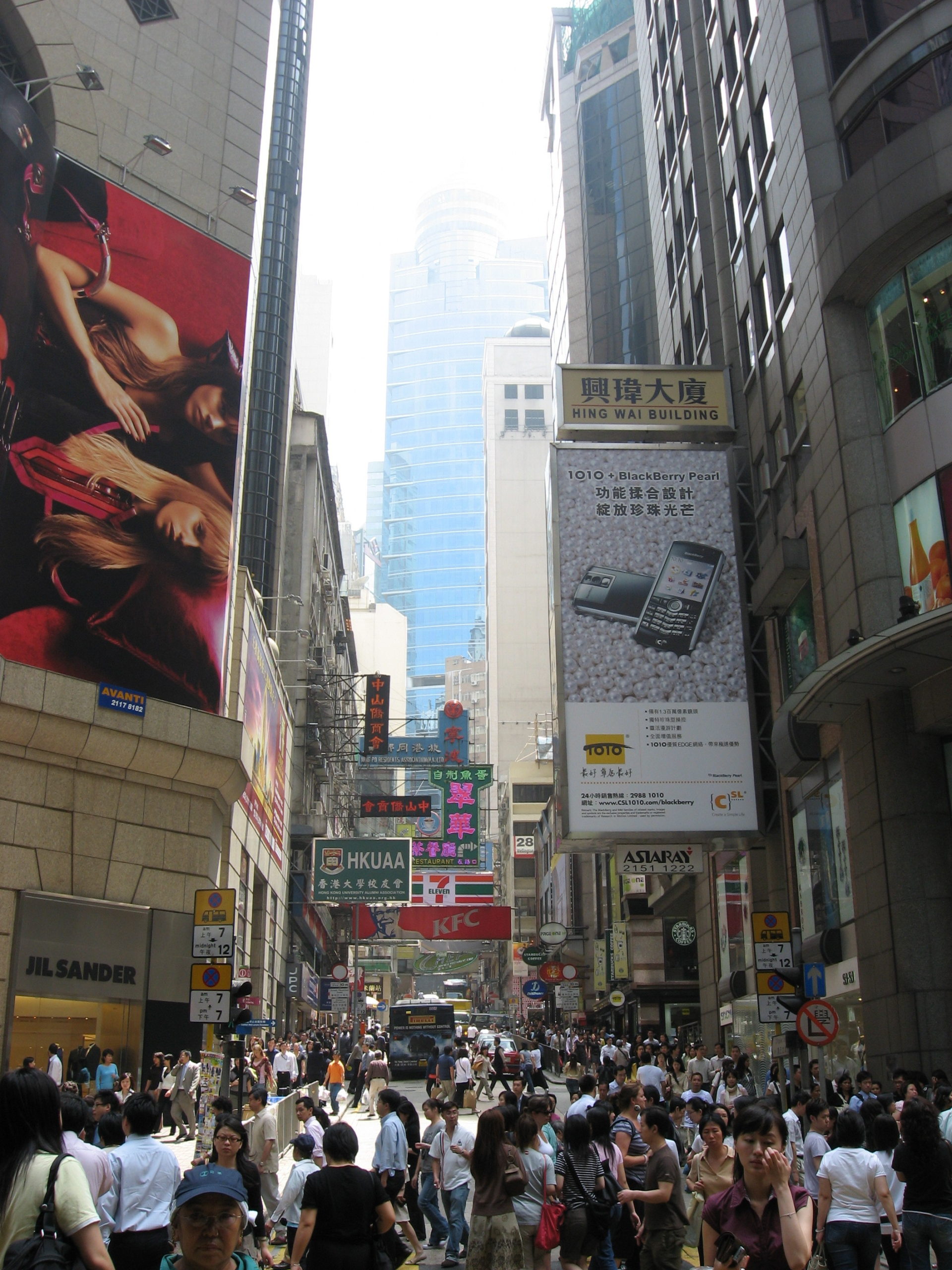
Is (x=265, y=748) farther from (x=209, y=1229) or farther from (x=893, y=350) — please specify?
(x=209, y=1229)

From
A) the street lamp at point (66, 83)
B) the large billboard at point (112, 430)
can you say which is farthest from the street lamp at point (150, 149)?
the street lamp at point (66, 83)

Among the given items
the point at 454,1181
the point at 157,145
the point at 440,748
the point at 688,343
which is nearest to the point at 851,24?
the point at 688,343

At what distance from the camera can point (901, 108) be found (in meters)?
22.9

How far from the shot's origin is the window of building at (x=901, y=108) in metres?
21.8

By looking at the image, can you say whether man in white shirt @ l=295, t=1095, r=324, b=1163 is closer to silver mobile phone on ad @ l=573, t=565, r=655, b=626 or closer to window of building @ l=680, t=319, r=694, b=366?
silver mobile phone on ad @ l=573, t=565, r=655, b=626

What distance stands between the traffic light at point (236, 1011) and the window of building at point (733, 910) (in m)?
16.5

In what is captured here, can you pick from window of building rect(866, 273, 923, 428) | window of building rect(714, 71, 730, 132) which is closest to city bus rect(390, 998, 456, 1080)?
window of building rect(866, 273, 923, 428)

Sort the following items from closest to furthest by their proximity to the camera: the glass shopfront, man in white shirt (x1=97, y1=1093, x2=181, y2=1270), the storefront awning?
man in white shirt (x1=97, y1=1093, x2=181, y2=1270) → the storefront awning → the glass shopfront

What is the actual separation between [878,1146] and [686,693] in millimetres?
18764

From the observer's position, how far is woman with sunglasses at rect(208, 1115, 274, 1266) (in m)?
8.41

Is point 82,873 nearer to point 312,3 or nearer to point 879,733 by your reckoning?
point 879,733

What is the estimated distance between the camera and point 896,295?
22219mm

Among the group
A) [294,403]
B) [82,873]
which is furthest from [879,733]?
[294,403]

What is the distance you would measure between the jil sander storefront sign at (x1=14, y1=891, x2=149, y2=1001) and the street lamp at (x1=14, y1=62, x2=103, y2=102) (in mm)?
17032
